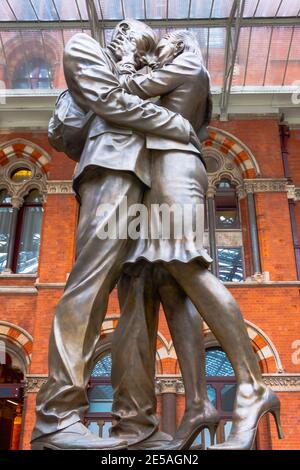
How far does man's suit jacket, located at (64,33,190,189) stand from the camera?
2486mm

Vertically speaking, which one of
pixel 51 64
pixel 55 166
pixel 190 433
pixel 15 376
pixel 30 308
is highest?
pixel 51 64

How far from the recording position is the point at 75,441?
1862 millimetres

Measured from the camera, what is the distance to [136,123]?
8.25 feet

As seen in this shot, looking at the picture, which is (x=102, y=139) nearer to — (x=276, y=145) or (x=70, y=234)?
(x=70, y=234)

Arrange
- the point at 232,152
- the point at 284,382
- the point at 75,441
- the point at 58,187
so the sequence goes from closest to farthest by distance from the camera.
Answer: the point at 75,441
the point at 284,382
the point at 58,187
the point at 232,152

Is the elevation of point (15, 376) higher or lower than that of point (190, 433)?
higher

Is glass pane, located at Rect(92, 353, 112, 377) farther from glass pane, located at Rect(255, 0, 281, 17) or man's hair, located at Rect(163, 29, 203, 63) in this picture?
man's hair, located at Rect(163, 29, 203, 63)

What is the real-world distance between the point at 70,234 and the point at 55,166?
5.80ft

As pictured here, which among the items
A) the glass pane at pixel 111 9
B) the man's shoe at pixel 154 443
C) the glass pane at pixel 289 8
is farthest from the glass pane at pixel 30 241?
the man's shoe at pixel 154 443

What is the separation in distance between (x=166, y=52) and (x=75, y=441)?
6.75 feet

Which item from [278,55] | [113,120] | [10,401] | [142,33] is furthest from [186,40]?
[10,401]

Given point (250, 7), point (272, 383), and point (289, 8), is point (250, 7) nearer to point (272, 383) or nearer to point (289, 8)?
point (289, 8)

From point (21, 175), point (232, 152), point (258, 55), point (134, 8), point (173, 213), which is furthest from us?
point (21, 175)
